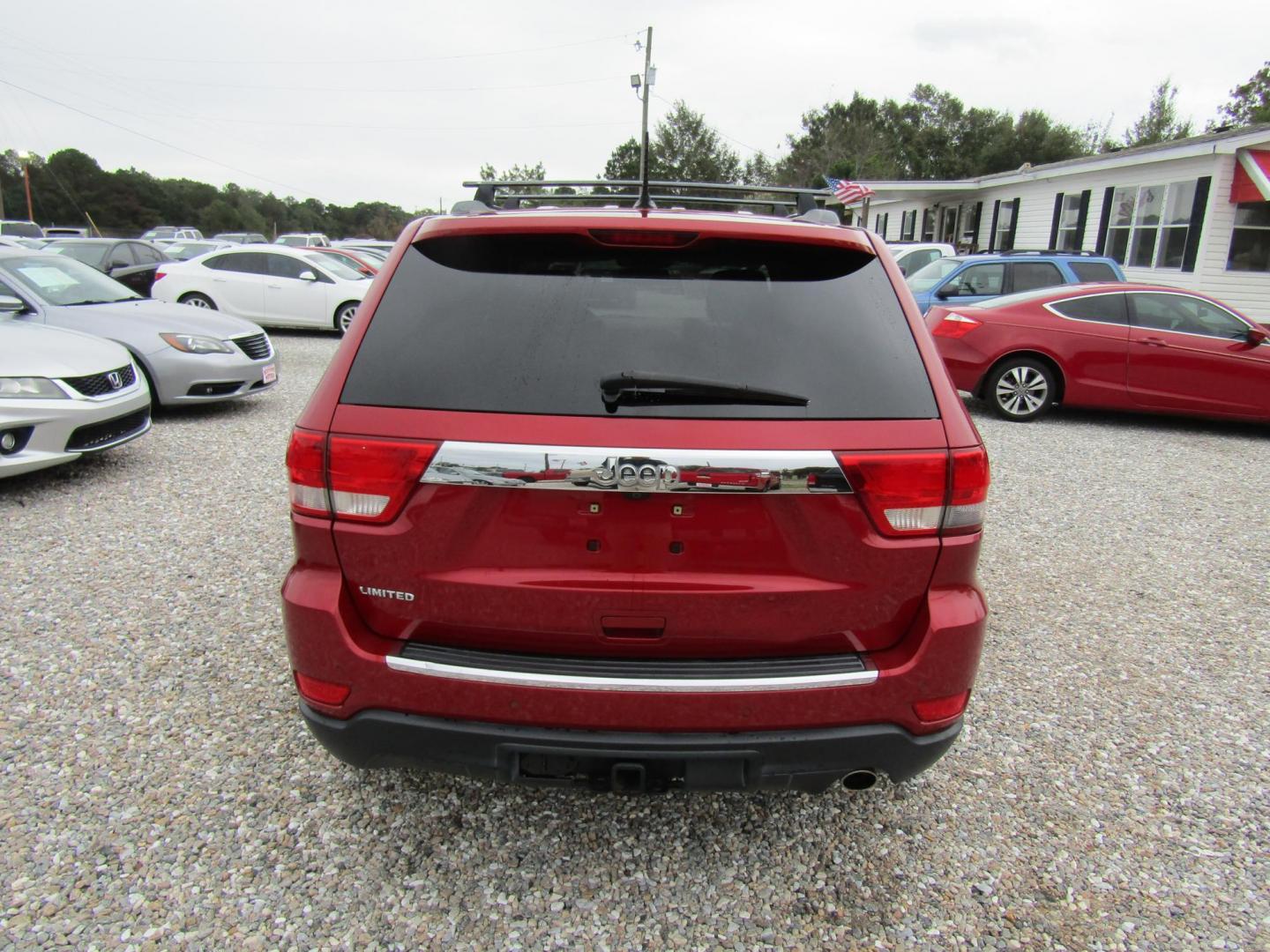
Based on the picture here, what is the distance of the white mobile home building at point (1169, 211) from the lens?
1591cm

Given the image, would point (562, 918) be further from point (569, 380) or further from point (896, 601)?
point (569, 380)

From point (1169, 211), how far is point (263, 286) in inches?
716

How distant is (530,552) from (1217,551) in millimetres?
4942

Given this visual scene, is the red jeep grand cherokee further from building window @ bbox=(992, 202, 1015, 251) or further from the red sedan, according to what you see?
building window @ bbox=(992, 202, 1015, 251)

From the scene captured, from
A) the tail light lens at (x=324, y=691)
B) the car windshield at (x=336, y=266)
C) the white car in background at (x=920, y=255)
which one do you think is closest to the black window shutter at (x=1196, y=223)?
the white car in background at (x=920, y=255)

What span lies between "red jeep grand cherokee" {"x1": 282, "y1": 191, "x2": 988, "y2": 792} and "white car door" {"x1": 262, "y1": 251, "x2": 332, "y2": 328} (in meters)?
13.3

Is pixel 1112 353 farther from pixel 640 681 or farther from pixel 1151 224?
pixel 1151 224

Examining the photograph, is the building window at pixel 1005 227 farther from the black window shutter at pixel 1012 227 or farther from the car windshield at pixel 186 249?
the car windshield at pixel 186 249

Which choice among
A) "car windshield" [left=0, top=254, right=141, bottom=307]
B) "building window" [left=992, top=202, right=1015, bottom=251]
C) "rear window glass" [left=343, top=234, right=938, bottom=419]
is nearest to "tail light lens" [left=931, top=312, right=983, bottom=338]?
"rear window glass" [left=343, top=234, right=938, bottom=419]

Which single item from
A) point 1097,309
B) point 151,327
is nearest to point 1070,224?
point 1097,309

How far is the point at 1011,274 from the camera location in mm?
11281

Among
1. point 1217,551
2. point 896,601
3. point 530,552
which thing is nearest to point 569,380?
point 530,552

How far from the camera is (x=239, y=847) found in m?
2.33

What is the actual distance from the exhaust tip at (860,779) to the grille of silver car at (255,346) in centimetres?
766
